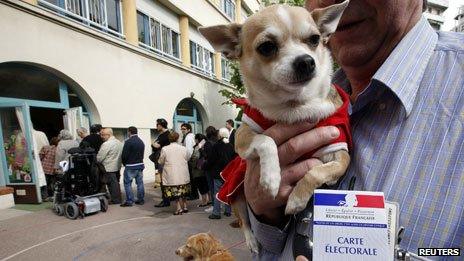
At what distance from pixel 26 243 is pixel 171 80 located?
29.5 ft

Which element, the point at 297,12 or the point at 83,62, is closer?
the point at 297,12

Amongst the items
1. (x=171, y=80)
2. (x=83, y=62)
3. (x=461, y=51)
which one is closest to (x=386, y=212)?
(x=461, y=51)

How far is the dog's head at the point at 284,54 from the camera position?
165 cm

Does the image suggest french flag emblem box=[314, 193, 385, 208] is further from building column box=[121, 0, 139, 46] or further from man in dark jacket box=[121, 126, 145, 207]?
building column box=[121, 0, 139, 46]

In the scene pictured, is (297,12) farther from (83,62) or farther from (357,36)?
(83,62)

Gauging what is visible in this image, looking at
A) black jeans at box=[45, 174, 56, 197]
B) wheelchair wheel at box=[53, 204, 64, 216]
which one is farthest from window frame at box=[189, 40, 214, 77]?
wheelchair wheel at box=[53, 204, 64, 216]

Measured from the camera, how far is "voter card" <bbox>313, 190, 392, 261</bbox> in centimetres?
95

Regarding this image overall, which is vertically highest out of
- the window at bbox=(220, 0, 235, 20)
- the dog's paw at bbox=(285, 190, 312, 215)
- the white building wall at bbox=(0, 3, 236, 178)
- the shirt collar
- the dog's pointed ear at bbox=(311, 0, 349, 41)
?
the window at bbox=(220, 0, 235, 20)

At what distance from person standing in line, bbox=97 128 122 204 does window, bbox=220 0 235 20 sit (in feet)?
45.7

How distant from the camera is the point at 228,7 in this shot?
68.6ft

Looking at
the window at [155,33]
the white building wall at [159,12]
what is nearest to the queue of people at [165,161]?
the window at [155,33]

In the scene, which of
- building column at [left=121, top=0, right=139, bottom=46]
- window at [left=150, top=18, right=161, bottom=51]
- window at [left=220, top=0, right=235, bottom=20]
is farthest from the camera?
window at [left=220, top=0, right=235, bottom=20]

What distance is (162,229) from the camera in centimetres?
587

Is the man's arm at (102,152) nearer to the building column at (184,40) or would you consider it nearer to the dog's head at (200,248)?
the dog's head at (200,248)
